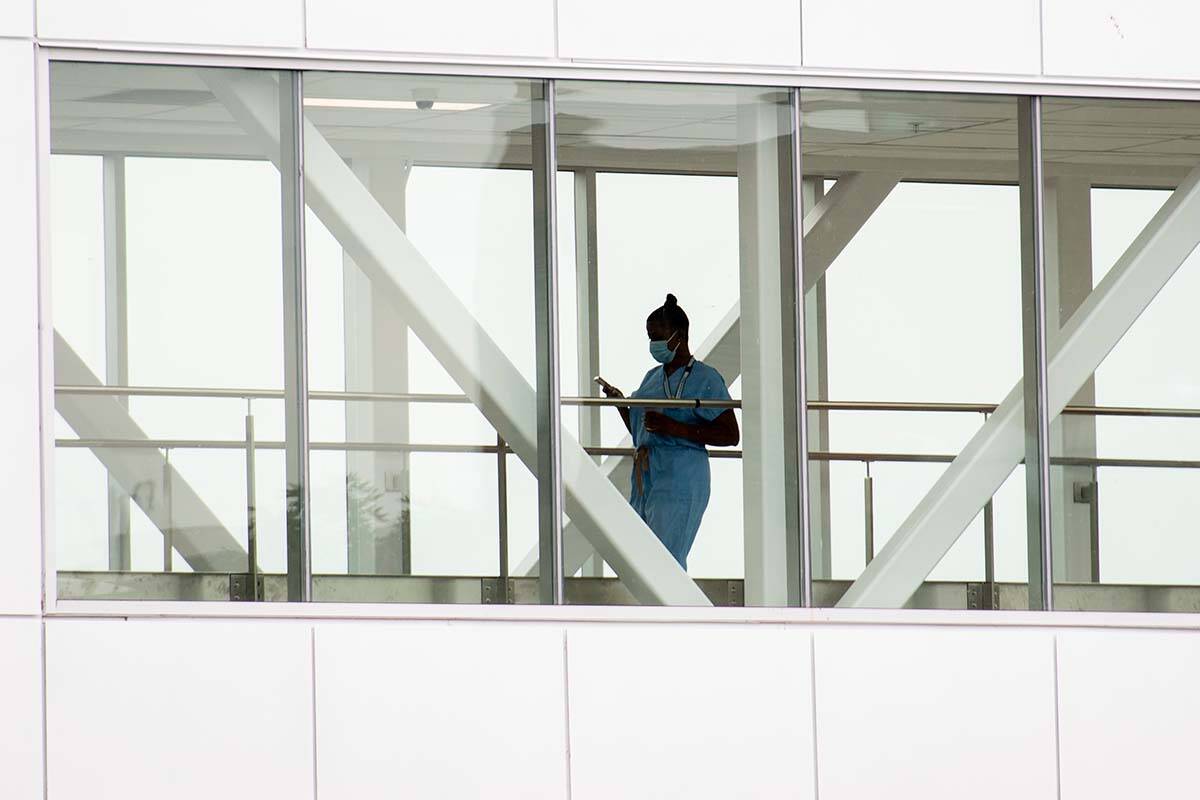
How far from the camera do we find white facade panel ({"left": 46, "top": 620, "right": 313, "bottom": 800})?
22.9 ft

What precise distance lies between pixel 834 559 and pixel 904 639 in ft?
1.67

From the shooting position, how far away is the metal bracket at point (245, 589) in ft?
23.3

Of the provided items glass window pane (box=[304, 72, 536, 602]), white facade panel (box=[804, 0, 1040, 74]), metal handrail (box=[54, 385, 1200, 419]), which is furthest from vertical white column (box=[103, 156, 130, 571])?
white facade panel (box=[804, 0, 1040, 74])

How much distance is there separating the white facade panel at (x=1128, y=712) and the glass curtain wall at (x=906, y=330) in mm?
559

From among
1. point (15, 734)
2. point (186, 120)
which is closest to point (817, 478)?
point (186, 120)

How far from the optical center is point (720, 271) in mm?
7328

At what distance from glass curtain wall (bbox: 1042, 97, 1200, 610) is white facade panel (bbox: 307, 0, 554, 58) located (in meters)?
2.60

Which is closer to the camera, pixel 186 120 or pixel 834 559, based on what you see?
pixel 186 120

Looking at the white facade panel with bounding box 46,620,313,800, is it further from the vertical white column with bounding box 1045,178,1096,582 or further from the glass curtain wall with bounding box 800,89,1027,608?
the vertical white column with bounding box 1045,178,1096,582

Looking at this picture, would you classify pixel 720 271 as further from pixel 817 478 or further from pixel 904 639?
pixel 904 639

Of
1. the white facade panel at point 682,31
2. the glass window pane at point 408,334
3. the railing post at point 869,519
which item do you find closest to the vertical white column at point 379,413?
the glass window pane at point 408,334

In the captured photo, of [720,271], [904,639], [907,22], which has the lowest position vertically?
[904,639]

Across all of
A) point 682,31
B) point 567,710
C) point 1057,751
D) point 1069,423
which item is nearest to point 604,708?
point 567,710

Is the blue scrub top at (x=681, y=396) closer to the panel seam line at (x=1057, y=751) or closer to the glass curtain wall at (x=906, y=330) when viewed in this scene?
the glass curtain wall at (x=906, y=330)
